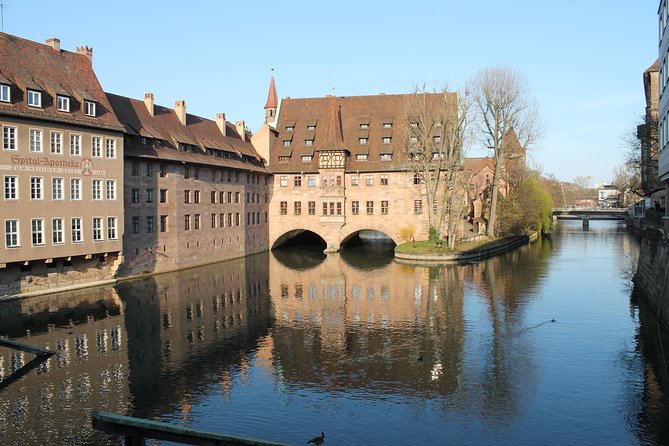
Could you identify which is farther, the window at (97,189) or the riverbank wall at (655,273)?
the window at (97,189)

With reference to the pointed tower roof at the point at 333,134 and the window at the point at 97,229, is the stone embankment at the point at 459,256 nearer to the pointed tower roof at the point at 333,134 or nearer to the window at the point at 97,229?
the pointed tower roof at the point at 333,134

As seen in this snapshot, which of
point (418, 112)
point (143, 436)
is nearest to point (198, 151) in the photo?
point (418, 112)

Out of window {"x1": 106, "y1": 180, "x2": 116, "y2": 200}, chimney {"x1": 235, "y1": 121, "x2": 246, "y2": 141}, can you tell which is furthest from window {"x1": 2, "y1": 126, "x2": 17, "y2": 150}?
chimney {"x1": 235, "y1": 121, "x2": 246, "y2": 141}

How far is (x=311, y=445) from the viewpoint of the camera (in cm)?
1396

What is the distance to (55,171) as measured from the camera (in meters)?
32.8

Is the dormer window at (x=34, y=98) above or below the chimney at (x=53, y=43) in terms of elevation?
below

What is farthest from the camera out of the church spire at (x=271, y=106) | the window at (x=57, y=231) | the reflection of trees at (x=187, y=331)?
the church spire at (x=271, y=106)

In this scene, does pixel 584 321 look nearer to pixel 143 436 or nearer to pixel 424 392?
pixel 424 392

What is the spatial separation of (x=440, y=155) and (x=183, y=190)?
21.5 metres

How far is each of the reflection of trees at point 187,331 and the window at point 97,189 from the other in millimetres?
5629

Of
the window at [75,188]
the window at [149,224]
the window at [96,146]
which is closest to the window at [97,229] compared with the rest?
the window at [75,188]

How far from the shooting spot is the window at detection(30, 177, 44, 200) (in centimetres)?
3159

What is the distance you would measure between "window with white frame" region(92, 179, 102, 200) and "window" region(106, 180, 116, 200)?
570 millimetres

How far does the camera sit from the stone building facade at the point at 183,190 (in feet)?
135
